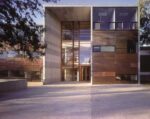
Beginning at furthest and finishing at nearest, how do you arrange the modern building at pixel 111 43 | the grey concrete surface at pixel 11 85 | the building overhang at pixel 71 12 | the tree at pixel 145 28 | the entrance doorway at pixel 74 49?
1. the entrance doorway at pixel 74 49
2. the tree at pixel 145 28
3. the building overhang at pixel 71 12
4. the modern building at pixel 111 43
5. the grey concrete surface at pixel 11 85

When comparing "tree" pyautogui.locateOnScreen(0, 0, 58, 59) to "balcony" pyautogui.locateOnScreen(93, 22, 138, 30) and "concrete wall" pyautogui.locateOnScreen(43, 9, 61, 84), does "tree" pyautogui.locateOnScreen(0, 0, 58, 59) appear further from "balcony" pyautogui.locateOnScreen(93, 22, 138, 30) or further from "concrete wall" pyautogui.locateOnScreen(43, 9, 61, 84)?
"balcony" pyautogui.locateOnScreen(93, 22, 138, 30)

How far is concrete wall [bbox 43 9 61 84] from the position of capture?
1560 inches

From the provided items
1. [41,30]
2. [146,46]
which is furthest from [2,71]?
[41,30]

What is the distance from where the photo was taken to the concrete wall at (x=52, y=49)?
3962cm

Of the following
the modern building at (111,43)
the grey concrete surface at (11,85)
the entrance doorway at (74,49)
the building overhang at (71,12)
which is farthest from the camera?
the entrance doorway at (74,49)

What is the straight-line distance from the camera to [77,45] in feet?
161

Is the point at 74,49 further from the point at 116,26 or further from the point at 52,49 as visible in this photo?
the point at 116,26

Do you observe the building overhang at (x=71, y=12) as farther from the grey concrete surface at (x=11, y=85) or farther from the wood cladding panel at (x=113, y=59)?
the grey concrete surface at (x=11, y=85)

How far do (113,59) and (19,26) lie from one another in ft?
71.1

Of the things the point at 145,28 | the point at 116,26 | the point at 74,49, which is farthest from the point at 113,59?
the point at 74,49

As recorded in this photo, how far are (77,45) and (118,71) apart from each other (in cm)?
1158

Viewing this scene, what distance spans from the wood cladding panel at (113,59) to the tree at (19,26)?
18174 millimetres

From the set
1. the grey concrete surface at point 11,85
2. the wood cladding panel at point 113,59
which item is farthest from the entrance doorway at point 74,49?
the grey concrete surface at point 11,85

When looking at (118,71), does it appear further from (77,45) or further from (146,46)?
(77,45)
